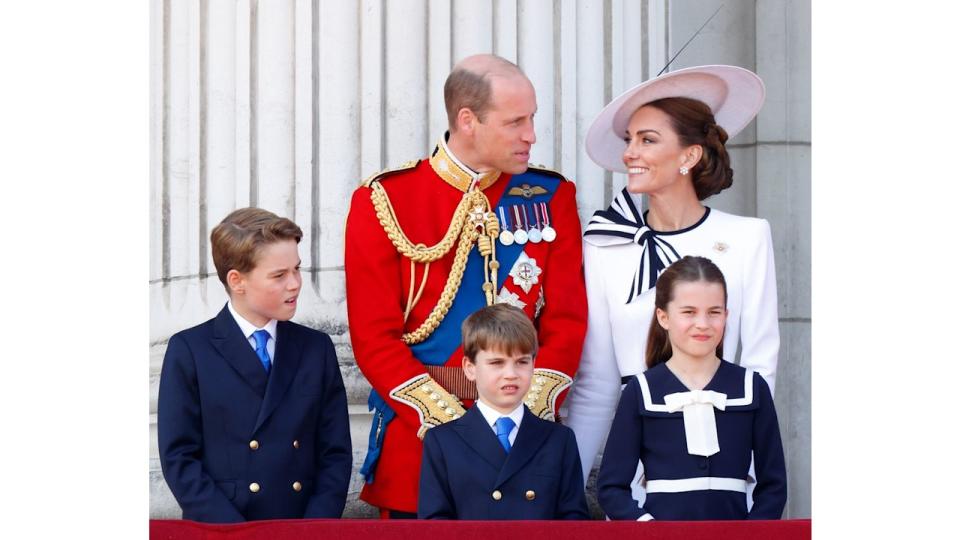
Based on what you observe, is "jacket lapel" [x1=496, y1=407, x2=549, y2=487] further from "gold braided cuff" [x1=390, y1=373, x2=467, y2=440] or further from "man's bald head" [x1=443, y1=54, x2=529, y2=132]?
"man's bald head" [x1=443, y1=54, x2=529, y2=132]

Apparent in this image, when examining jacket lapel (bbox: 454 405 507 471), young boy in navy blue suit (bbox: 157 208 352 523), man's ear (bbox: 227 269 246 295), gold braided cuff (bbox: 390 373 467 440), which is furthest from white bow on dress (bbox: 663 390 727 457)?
man's ear (bbox: 227 269 246 295)

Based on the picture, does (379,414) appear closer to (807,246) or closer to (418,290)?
(418,290)

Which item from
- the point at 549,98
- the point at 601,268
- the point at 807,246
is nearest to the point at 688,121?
the point at 601,268

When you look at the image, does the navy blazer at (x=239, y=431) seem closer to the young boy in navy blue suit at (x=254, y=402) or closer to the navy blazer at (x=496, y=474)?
the young boy in navy blue suit at (x=254, y=402)

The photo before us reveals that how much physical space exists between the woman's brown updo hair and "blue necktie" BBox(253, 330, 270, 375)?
4.36 feet

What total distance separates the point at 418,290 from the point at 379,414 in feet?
1.26

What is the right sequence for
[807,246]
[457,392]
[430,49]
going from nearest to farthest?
[457,392]
[430,49]
[807,246]

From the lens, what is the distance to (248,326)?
443cm

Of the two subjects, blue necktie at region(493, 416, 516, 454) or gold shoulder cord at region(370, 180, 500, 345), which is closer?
blue necktie at region(493, 416, 516, 454)

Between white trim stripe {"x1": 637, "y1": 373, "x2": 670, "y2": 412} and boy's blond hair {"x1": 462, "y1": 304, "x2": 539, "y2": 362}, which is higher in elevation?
boy's blond hair {"x1": 462, "y1": 304, "x2": 539, "y2": 362}

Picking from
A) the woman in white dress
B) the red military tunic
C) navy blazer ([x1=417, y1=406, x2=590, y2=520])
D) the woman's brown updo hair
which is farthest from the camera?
the woman's brown updo hair

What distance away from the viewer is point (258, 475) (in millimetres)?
4312

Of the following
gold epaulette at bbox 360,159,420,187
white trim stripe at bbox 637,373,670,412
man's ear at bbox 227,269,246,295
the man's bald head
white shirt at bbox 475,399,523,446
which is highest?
the man's bald head

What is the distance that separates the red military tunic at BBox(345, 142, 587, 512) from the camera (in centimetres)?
452
